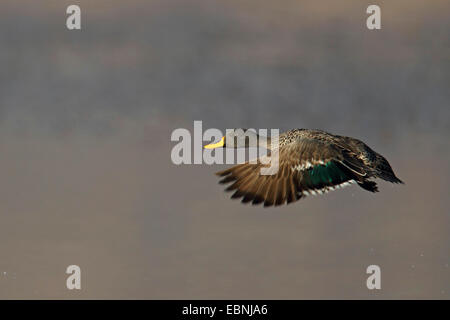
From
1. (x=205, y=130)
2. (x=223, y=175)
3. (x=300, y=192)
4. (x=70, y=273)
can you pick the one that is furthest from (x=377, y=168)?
(x=205, y=130)

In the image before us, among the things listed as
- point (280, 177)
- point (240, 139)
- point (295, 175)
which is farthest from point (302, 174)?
point (240, 139)

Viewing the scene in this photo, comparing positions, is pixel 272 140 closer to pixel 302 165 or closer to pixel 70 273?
pixel 302 165

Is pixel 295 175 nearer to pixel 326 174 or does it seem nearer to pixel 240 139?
pixel 326 174

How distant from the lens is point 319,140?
7180mm

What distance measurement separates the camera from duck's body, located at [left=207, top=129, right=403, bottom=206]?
663 cm

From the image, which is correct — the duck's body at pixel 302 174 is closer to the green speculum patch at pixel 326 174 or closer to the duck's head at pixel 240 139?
the green speculum patch at pixel 326 174

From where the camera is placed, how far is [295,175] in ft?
22.2

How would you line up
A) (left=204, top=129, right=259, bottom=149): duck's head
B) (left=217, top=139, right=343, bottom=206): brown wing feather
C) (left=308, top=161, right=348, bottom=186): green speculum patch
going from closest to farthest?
(left=217, top=139, right=343, bottom=206): brown wing feather, (left=308, top=161, right=348, bottom=186): green speculum patch, (left=204, top=129, right=259, bottom=149): duck's head

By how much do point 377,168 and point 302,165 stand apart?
898mm

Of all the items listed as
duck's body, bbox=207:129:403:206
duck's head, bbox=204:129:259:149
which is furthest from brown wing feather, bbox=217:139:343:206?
duck's head, bbox=204:129:259:149

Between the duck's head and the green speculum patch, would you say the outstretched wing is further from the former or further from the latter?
the duck's head

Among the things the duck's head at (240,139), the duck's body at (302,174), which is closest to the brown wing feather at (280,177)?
the duck's body at (302,174)

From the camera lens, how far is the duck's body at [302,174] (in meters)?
6.63

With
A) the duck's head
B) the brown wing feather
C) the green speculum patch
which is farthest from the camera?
the duck's head
